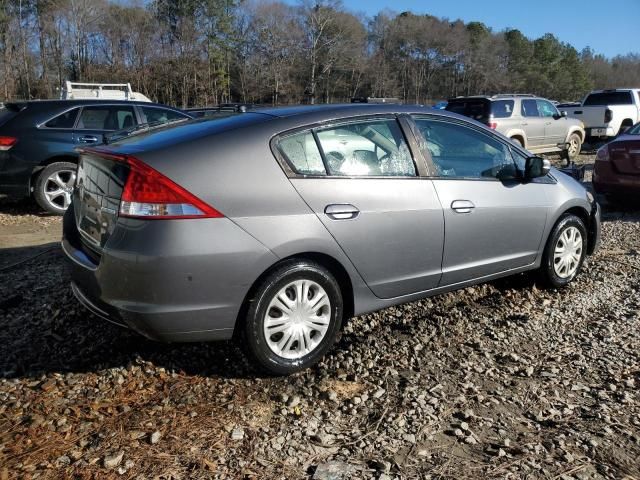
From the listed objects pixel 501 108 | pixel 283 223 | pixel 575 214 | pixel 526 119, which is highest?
pixel 501 108

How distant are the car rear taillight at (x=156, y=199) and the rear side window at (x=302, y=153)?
0.60 m

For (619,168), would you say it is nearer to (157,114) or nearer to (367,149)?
(367,149)

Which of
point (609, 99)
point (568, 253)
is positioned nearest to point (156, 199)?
point (568, 253)

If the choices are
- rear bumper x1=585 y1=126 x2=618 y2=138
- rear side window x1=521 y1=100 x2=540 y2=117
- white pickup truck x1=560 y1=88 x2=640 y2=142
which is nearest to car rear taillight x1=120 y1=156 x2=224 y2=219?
rear side window x1=521 y1=100 x2=540 y2=117

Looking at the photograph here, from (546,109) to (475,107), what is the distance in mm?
2635

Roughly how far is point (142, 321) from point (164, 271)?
295 mm

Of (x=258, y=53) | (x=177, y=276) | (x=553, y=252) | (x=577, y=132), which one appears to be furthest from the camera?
(x=258, y=53)

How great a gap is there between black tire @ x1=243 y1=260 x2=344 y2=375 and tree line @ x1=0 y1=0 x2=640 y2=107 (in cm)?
4154

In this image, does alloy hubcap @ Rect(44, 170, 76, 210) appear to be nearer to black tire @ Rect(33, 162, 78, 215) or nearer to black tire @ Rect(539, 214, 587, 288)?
black tire @ Rect(33, 162, 78, 215)

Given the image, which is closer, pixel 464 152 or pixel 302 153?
pixel 302 153

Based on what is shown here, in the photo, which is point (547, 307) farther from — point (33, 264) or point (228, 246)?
point (33, 264)

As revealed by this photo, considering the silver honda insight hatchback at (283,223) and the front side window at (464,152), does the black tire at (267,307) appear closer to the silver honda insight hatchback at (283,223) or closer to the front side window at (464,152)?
the silver honda insight hatchback at (283,223)

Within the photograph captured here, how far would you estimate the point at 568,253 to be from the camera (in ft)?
15.6

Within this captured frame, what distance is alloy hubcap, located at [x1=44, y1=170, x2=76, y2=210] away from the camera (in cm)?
771
